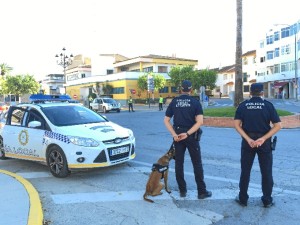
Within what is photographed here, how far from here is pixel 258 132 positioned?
4.51m

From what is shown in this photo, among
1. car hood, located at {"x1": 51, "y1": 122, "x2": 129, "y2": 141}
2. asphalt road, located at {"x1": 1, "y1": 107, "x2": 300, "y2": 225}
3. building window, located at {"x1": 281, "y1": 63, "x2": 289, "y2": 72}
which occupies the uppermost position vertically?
building window, located at {"x1": 281, "y1": 63, "x2": 289, "y2": 72}

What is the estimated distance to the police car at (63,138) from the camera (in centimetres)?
617

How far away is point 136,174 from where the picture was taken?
6.54m

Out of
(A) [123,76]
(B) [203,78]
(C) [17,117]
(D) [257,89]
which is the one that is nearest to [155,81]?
(A) [123,76]

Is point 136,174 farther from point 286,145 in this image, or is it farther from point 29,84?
point 29,84

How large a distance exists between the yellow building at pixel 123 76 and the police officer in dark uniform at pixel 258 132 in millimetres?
44267

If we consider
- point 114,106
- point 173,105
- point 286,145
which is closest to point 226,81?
point 114,106

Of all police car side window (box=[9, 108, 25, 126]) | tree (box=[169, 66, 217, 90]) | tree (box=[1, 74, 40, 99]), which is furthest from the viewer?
tree (box=[1, 74, 40, 99])

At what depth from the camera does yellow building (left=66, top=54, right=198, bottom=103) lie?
51688 mm

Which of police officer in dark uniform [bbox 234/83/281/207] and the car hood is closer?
police officer in dark uniform [bbox 234/83/281/207]

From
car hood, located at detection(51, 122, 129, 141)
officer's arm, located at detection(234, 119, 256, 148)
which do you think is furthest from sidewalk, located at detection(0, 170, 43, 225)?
officer's arm, located at detection(234, 119, 256, 148)

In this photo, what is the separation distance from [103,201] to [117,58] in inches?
2621

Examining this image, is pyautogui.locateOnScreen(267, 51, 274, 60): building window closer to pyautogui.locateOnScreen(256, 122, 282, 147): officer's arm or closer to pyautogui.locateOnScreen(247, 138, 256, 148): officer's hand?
pyautogui.locateOnScreen(256, 122, 282, 147): officer's arm

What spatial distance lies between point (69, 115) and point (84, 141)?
1.38m
